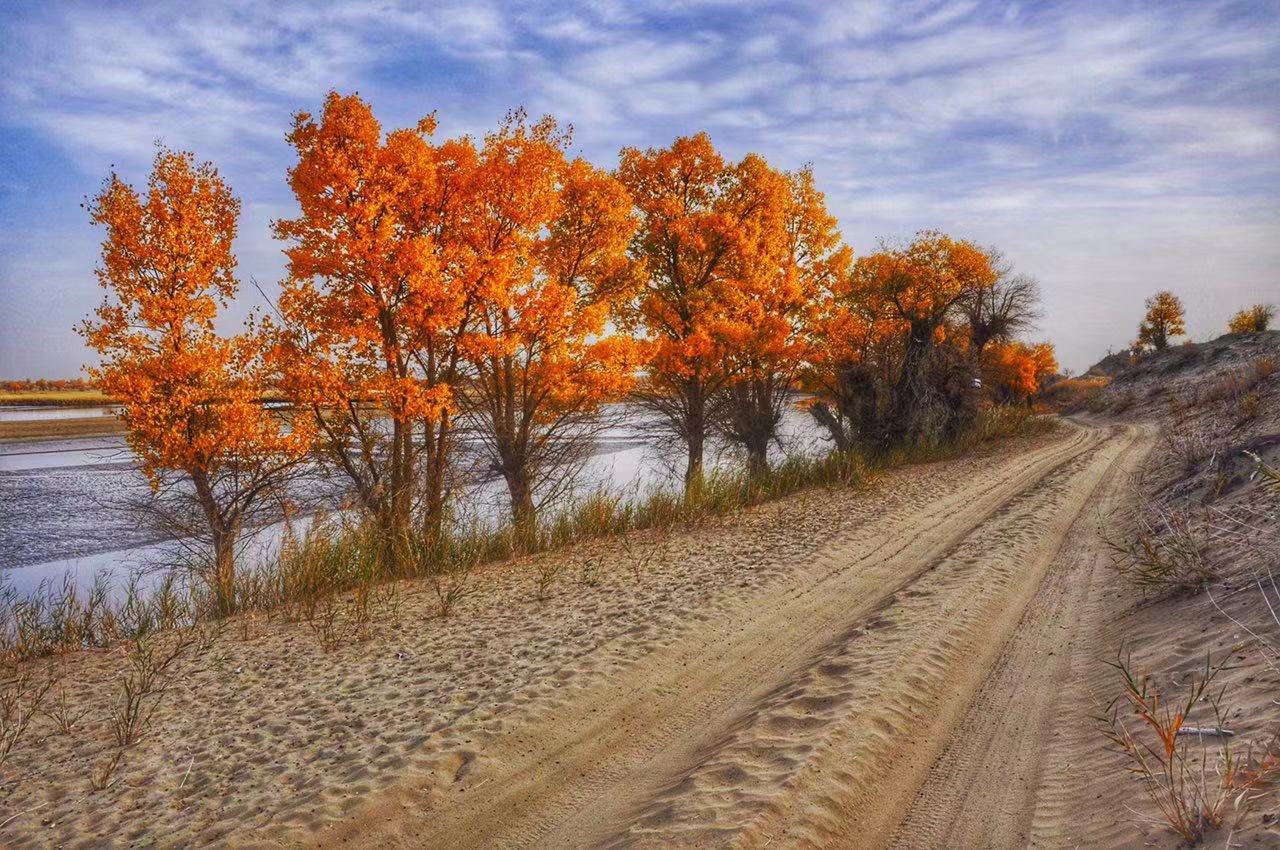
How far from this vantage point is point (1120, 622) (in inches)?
244

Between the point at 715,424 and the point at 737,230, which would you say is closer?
the point at 737,230

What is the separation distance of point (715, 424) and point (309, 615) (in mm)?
19651

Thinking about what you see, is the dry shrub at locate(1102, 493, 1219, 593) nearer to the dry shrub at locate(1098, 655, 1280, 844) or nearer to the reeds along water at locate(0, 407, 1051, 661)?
the dry shrub at locate(1098, 655, 1280, 844)

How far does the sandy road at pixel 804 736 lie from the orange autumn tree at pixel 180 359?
1347 cm

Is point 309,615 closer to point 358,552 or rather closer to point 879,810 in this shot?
point 358,552

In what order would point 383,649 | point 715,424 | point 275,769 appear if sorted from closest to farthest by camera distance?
point 275,769 < point 383,649 < point 715,424

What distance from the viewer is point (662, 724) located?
16.8 ft

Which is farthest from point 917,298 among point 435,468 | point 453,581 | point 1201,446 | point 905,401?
point 453,581

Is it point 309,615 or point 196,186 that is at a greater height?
point 196,186

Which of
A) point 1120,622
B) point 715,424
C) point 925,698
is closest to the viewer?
point 925,698

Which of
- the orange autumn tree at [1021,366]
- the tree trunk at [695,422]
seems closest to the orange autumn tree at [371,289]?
the tree trunk at [695,422]

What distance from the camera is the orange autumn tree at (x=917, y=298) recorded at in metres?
25.0

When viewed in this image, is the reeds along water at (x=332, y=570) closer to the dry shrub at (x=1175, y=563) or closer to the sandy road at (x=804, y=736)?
the sandy road at (x=804, y=736)

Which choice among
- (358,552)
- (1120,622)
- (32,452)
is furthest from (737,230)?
(32,452)
